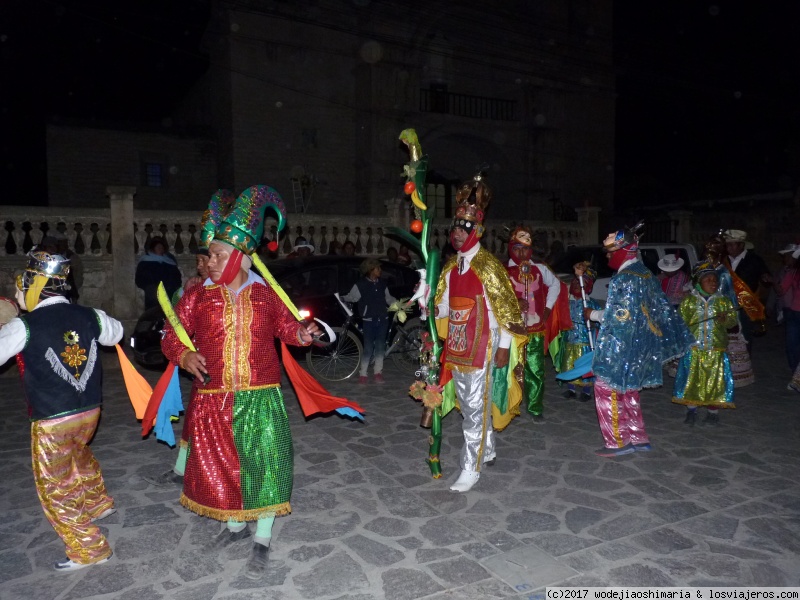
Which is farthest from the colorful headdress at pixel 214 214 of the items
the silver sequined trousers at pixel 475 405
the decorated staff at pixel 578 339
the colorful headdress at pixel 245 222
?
the decorated staff at pixel 578 339

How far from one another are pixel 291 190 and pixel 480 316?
1705cm

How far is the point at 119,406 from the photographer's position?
762 cm

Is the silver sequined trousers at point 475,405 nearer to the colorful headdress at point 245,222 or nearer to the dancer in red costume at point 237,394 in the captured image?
the dancer in red costume at point 237,394

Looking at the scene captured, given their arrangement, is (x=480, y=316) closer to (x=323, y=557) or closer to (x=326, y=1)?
(x=323, y=557)

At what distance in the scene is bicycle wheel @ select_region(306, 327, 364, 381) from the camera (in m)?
9.12

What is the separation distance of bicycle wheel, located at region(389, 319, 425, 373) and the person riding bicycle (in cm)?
64

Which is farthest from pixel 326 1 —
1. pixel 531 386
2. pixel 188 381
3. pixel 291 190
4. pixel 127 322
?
pixel 531 386

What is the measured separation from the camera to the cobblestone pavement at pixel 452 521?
12.2 ft

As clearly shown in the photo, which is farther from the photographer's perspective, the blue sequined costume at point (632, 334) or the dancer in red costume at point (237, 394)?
the blue sequined costume at point (632, 334)

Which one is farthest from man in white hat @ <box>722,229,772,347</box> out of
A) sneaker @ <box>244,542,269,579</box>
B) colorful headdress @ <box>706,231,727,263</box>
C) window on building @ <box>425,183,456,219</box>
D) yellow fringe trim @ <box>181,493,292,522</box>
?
window on building @ <box>425,183,456,219</box>

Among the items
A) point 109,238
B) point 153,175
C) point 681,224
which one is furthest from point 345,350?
point 153,175

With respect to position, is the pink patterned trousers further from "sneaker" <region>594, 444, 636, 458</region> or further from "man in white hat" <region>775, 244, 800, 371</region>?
"man in white hat" <region>775, 244, 800, 371</region>

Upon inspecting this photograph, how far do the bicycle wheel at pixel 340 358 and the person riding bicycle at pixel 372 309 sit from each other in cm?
25

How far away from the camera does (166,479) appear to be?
5.29m
